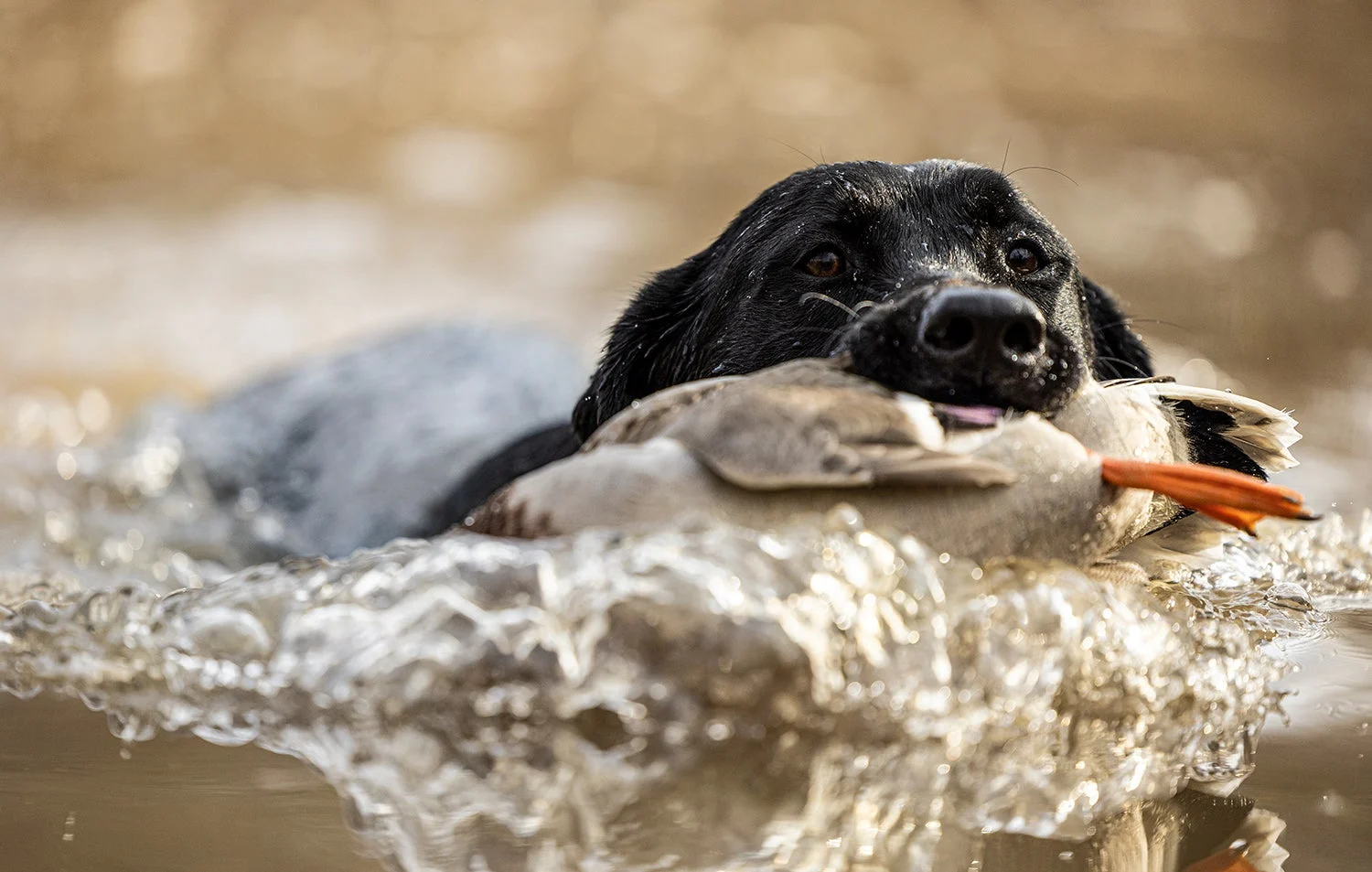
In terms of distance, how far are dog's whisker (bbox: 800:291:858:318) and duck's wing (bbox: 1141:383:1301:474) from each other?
0.62 meters

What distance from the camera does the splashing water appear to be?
174 cm

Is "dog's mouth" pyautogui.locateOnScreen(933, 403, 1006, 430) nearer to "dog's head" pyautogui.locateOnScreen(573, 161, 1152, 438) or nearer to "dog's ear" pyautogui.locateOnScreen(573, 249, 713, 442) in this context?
"dog's head" pyautogui.locateOnScreen(573, 161, 1152, 438)

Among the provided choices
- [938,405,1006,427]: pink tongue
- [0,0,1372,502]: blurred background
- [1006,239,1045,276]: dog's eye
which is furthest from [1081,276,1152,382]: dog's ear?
[0,0,1372,502]: blurred background

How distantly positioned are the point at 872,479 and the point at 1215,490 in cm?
49

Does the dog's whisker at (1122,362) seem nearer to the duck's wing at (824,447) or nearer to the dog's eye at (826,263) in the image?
the dog's eye at (826,263)

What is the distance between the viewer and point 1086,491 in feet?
6.68

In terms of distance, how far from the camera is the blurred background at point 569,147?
9.73m

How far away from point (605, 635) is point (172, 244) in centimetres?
964

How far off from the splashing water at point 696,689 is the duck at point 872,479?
39mm

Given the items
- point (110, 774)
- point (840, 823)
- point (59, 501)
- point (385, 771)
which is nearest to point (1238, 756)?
point (840, 823)

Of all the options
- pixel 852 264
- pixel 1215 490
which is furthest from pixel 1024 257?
pixel 1215 490

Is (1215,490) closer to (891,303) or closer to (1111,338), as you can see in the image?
(891,303)

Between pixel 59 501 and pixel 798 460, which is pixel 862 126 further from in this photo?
pixel 798 460

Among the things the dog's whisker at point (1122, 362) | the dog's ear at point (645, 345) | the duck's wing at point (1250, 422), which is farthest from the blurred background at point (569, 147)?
the duck's wing at point (1250, 422)
